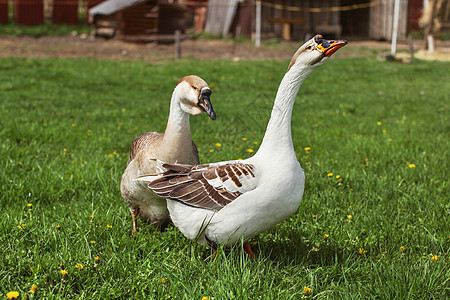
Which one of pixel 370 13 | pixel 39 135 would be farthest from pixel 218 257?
pixel 370 13

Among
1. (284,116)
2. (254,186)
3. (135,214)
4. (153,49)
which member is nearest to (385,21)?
(153,49)

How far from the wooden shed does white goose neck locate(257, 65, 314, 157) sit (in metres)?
19.8

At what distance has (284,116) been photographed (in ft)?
9.80

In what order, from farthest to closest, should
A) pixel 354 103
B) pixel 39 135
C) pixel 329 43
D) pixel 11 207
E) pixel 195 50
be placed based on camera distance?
pixel 195 50, pixel 354 103, pixel 39 135, pixel 11 207, pixel 329 43

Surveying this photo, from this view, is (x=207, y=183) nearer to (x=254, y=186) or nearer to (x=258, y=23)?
(x=254, y=186)

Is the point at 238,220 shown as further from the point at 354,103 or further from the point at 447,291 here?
the point at 354,103

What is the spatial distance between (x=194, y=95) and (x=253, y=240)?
1.38 meters

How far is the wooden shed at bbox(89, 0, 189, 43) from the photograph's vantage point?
22281 mm

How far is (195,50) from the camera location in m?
19.7

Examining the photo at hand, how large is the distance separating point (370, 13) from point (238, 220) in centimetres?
2566

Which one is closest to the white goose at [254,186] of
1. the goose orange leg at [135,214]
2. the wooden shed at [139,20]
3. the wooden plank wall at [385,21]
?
the goose orange leg at [135,214]

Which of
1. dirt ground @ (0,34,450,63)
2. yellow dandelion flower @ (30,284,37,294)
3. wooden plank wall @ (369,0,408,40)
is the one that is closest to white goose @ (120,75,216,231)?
yellow dandelion flower @ (30,284,37,294)

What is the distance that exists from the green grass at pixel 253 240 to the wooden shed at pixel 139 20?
501 inches

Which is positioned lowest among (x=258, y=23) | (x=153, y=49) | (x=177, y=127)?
(x=177, y=127)
